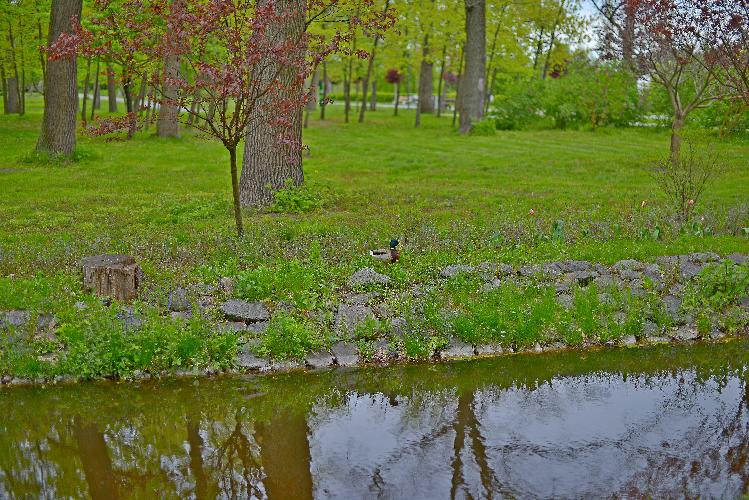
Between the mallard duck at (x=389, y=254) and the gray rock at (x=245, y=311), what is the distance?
1.82 meters

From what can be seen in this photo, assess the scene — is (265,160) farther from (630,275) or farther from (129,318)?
(630,275)

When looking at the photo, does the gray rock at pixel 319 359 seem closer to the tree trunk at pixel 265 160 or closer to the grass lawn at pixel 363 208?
A: the grass lawn at pixel 363 208

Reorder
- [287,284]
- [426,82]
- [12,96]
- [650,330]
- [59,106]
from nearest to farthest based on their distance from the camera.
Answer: [650,330] < [287,284] < [59,106] < [12,96] < [426,82]

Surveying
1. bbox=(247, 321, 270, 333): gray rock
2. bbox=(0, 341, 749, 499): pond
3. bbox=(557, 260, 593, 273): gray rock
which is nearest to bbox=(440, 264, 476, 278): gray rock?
bbox=(557, 260, 593, 273): gray rock

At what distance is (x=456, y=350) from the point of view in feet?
25.8

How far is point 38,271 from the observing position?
8859 millimetres

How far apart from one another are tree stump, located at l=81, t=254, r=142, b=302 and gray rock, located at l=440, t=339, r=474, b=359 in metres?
3.31

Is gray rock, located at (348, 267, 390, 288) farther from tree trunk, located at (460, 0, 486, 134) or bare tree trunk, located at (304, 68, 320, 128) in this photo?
tree trunk, located at (460, 0, 486, 134)

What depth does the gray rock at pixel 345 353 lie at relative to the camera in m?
7.61

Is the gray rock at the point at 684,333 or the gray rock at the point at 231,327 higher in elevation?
the gray rock at the point at 684,333

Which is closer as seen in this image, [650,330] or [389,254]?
[650,330]

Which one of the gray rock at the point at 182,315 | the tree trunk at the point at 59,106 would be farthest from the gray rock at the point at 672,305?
the tree trunk at the point at 59,106

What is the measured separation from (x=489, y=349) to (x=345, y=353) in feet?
4.79

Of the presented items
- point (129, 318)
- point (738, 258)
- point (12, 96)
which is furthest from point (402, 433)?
point (12, 96)
